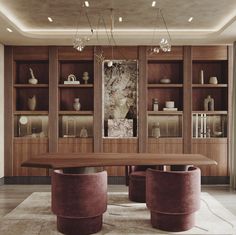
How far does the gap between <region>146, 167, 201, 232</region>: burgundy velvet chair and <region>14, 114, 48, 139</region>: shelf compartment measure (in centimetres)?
375

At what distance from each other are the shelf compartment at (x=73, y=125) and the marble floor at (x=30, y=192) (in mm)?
1135

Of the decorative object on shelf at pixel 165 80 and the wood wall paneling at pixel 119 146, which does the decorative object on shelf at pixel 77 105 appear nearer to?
the wood wall paneling at pixel 119 146

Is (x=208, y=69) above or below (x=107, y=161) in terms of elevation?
above

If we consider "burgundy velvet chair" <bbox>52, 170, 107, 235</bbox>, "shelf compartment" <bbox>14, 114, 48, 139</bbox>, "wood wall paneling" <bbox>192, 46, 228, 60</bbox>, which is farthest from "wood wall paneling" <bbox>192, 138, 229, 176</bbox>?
"burgundy velvet chair" <bbox>52, 170, 107, 235</bbox>

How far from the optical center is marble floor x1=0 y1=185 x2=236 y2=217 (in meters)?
5.50

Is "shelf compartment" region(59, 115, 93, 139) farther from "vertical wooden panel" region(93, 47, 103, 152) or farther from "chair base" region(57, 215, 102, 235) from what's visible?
"chair base" region(57, 215, 102, 235)

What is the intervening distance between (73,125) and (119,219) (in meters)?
3.28

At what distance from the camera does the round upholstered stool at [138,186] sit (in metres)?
5.46

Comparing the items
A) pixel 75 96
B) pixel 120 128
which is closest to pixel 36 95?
pixel 75 96

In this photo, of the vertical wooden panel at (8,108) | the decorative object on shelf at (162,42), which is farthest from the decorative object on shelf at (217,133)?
the vertical wooden panel at (8,108)

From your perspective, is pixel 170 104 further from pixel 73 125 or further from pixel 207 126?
pixel 73 125

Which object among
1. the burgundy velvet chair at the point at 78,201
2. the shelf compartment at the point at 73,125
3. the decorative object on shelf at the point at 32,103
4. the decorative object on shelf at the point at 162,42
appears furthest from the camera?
the shelf compartment at the point at 73,125

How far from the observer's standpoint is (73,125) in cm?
762

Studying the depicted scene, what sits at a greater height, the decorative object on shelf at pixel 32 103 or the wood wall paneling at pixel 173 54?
the wood wall paneling at pixel 173 54
